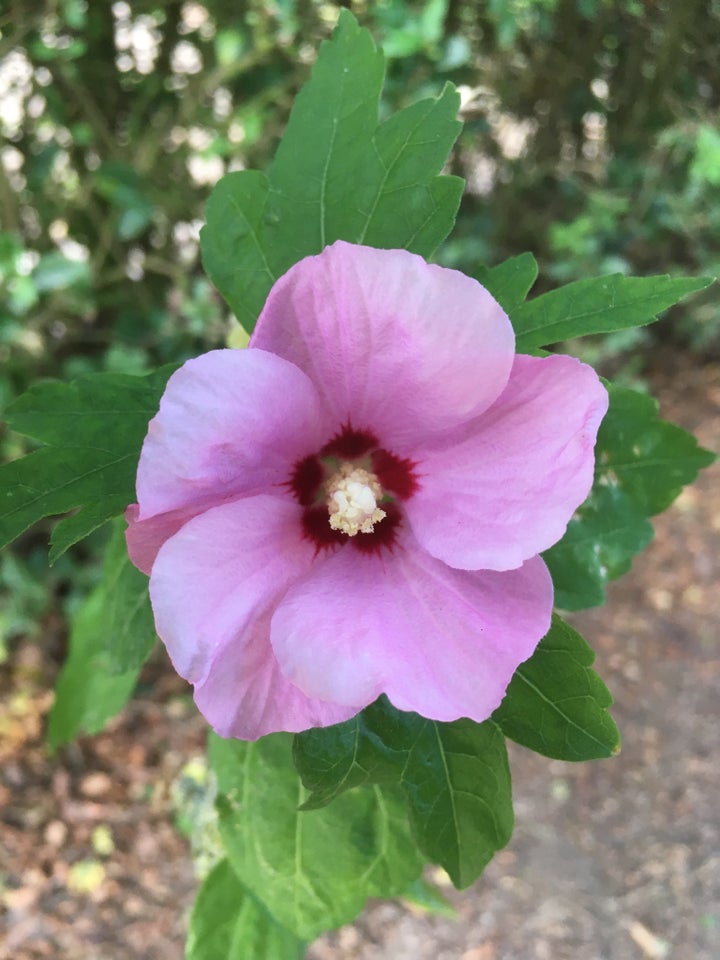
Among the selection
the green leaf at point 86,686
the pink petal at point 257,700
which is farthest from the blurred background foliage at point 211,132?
the pink petal at point 257,700

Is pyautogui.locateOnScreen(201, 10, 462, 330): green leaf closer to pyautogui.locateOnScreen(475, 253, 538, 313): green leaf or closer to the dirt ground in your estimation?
pyautogui.locateOnScreen(475, 253, 538, 313): green leaf

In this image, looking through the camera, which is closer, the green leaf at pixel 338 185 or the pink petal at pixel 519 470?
the pink petal at pixel 519 470

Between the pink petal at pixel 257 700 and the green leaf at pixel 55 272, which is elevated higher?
the pink petal at pixel 257 700

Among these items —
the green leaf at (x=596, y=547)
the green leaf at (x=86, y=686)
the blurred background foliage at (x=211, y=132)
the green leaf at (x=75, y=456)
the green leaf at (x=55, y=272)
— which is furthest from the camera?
the blurred background foliage at (x=211, y=132)

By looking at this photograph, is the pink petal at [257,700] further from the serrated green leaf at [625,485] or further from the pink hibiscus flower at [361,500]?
the serrated green leaf at [625,485]

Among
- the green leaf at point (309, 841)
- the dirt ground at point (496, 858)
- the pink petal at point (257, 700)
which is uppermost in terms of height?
the pink petal at point (257, 700)

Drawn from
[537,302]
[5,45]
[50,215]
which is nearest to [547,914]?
[537,302]
